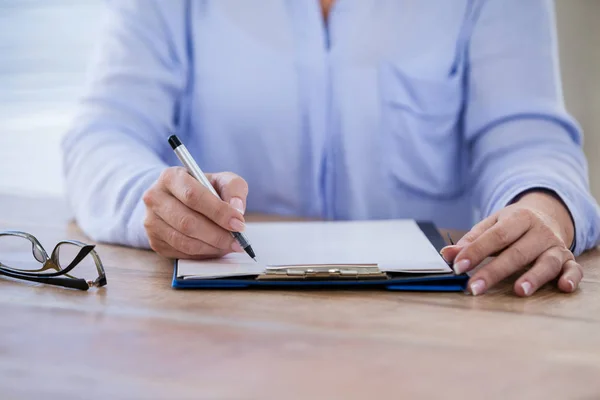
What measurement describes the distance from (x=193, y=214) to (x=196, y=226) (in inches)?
0.9

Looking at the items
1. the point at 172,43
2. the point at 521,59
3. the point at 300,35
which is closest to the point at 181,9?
the point at 172,43

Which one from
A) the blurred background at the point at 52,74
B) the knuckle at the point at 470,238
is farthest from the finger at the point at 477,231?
the blurred background at the point at 52,74

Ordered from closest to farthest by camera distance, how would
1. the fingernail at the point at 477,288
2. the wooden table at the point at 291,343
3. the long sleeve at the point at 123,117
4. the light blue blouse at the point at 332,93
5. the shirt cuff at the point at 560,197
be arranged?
the wooden table at the point at 291,343 → the fingernail at the point at 477,288 → the shirt cuff at the point at 560,197 → the long sleeve at the point at 123,117 → the light blue blouse at the point at 332,93

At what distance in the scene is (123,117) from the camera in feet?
4.41

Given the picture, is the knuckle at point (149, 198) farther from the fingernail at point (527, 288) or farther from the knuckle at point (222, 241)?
the fingernail at point (527, 288)

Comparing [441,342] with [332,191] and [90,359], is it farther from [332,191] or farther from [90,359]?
[332,191]

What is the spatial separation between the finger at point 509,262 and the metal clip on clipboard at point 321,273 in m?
0.11

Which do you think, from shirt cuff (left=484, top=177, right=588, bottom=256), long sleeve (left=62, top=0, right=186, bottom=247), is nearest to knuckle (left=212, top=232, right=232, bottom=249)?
long sleeve (left=62, top=0, right=186, bottom=247)

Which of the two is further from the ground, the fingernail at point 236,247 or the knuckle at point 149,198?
the knuckle at point 149,198

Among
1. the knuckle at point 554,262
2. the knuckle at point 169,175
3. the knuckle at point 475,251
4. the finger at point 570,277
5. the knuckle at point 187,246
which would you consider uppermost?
the knuckle at point 169,175

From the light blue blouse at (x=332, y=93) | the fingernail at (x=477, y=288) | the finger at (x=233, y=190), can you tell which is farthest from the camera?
the light blue blouse at (x=332, y=93)

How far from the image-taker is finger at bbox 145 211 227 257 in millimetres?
914

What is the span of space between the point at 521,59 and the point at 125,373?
38.8 inches

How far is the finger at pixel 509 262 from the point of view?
844 mm
